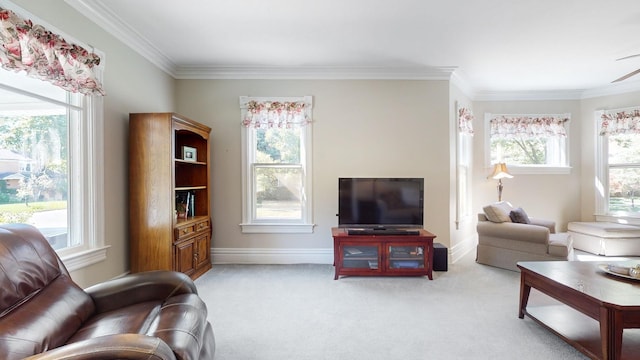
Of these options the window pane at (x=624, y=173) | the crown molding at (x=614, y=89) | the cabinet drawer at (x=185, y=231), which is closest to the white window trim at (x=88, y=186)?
the cabinet drawer at (x=185, y=231)

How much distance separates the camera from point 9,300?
1.38 m

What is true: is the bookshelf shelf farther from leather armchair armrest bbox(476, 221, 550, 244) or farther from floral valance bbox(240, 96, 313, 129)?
leather armchair armrest bbox(476, 221, 550, 244)

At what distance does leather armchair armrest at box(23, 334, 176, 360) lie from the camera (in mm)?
1088

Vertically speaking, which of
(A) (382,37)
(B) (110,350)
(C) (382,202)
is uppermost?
(A) (382,37)

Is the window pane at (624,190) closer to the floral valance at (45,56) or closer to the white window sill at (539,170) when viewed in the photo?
the white window sill at (539,170)

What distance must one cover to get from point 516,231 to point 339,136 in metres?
2.53

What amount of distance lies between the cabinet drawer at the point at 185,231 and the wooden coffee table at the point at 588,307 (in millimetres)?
3224

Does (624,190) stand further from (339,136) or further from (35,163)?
(35,163)

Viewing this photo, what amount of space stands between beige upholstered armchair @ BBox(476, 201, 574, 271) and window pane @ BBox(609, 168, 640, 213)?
1770 millimetres

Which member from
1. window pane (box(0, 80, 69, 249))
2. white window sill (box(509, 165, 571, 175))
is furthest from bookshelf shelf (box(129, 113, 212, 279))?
white window sill (box(509, 165, 571, 175))

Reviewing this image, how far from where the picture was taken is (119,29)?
2.93 m

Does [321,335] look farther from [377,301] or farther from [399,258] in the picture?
[399,258]

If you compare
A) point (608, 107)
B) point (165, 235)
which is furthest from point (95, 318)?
point (608, 107)

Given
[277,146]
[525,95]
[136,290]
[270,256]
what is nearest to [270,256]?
[270,256]
